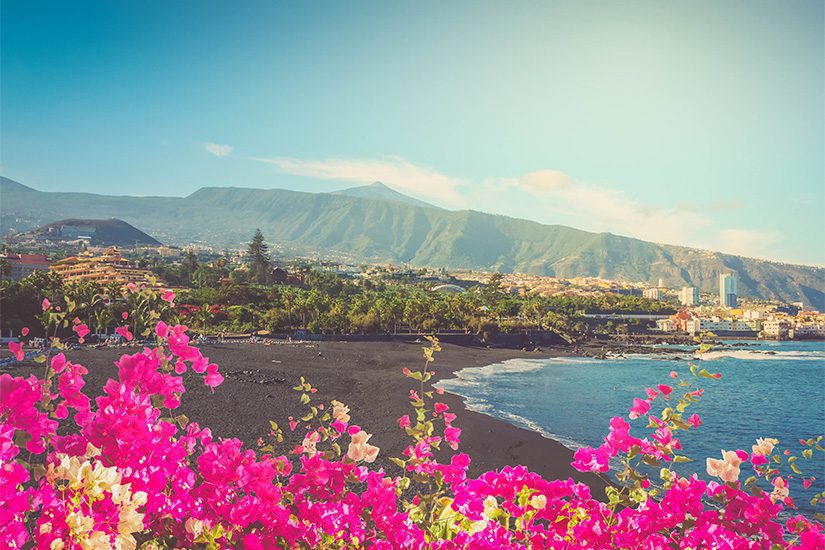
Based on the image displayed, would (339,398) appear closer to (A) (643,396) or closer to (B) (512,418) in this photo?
(B) (512,418)

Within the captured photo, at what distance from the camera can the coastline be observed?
1536 centimetres

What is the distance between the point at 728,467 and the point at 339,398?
21.9m

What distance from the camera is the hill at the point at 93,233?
160m

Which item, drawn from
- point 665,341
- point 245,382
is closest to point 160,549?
point 245,382

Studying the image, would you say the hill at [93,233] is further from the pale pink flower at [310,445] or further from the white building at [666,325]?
the pale pink flower at [310,445]

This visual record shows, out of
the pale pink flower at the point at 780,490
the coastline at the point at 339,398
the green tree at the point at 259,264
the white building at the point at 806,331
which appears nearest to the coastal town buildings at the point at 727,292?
the white building at the point at 806,331

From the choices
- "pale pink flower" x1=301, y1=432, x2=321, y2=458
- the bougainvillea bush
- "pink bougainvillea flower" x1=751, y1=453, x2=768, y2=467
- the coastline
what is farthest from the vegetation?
"pink bougainvillea flower" x1=751, y1=453, x2=768, y2=467

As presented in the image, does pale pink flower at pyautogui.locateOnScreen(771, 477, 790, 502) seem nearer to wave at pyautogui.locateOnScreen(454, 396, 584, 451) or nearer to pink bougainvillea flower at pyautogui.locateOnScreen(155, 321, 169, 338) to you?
pink bougainvillea flower at pyautogui.locateOnScreen(155, 321, 169, 338)

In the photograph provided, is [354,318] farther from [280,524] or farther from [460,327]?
[280,524]

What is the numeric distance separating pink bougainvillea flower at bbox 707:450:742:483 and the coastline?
10.4m

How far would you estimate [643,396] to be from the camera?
27781 millimetres

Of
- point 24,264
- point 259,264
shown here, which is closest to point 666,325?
point 259,264

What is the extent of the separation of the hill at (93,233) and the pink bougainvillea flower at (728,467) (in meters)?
170

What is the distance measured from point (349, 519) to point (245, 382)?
75.3ft
